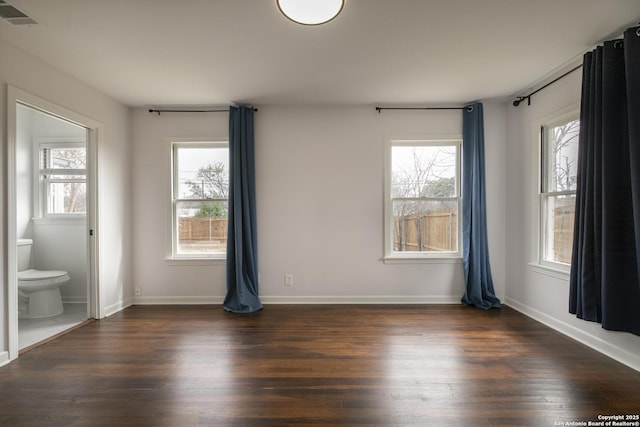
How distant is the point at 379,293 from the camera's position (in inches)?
154

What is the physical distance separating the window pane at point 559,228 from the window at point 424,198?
93cm

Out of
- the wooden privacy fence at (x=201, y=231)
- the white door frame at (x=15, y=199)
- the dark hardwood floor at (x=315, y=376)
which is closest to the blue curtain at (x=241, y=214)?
the wooden privacy fence at (x=201, y=231)

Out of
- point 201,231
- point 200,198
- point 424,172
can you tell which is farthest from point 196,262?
point 424,172

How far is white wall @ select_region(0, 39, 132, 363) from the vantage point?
2357mm

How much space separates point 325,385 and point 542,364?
65.6 inches

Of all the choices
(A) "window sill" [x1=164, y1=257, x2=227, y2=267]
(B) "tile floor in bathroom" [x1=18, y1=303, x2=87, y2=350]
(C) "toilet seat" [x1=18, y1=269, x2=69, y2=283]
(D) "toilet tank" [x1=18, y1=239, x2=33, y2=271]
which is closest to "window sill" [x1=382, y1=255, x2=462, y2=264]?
(A) "window sill" [x1=164, y1=257, x2=227, y2=267]

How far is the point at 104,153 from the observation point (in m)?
3.45

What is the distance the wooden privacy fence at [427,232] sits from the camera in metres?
3.94

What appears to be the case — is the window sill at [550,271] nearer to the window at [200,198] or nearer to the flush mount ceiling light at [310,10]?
the flush mount ceiling light at [310,10]

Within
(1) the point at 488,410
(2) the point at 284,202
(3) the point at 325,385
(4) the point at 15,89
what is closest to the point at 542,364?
(1) the point at 488,410

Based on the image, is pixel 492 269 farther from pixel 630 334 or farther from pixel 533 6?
pixel 533 6

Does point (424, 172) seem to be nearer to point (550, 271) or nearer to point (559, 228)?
point (559, 228)

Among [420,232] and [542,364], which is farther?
[420,232]

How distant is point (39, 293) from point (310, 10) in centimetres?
394
